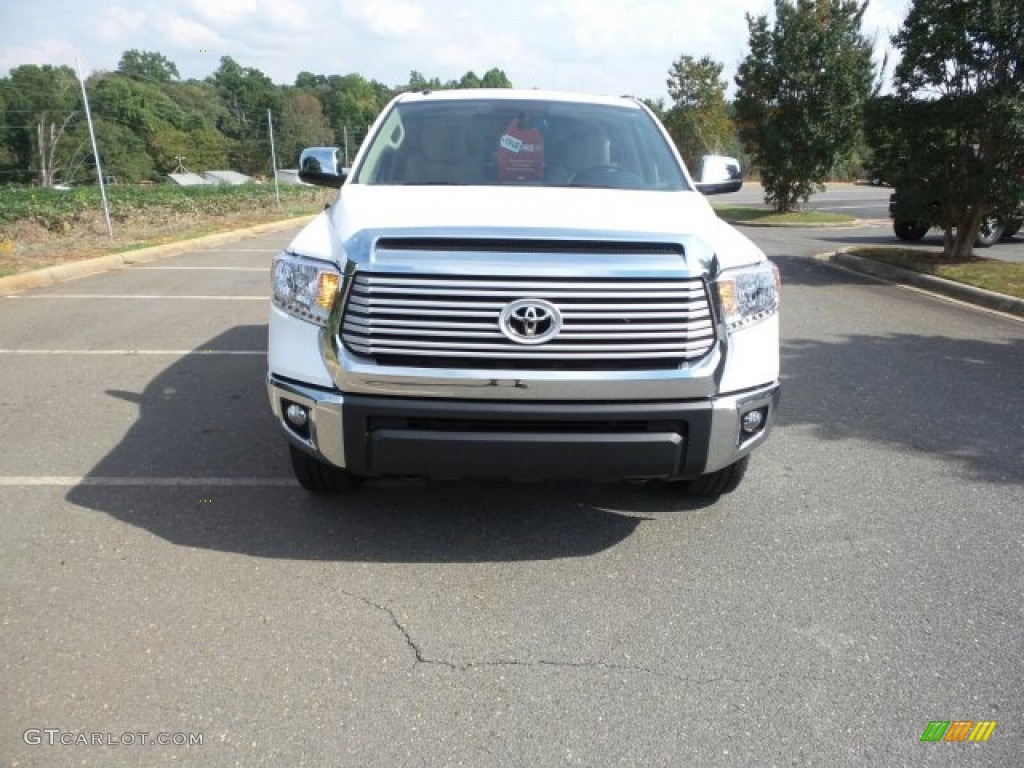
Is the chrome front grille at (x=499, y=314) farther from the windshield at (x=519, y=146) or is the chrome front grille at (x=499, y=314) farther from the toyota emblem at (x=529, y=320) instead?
the windshield at (x=519, y=146)

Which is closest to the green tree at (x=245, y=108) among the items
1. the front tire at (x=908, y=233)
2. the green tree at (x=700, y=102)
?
the green tree at (x=700, y=102)

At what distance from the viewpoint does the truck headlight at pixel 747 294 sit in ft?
9.45

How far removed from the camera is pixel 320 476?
3.40 metres

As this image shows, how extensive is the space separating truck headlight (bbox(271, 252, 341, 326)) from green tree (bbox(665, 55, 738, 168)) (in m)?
40.6

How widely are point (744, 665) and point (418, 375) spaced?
4.82 ft

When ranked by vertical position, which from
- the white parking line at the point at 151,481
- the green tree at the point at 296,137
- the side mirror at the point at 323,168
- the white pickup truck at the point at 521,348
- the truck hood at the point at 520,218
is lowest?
the white parking line at the point at 151,481

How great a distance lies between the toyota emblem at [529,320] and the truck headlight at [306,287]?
25.5 inches

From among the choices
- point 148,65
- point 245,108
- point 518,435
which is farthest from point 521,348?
point 148,65

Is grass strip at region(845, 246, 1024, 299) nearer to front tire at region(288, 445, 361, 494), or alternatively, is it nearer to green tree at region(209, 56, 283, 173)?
front tire at region(288, 445, 361, 494)

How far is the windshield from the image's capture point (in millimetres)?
4020

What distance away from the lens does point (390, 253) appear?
2762mm

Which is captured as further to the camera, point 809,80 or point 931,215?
point 809,80

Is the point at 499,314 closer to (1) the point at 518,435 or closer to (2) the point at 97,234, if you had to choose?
(1) the point at 518,435

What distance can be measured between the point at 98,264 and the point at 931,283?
1173cm
